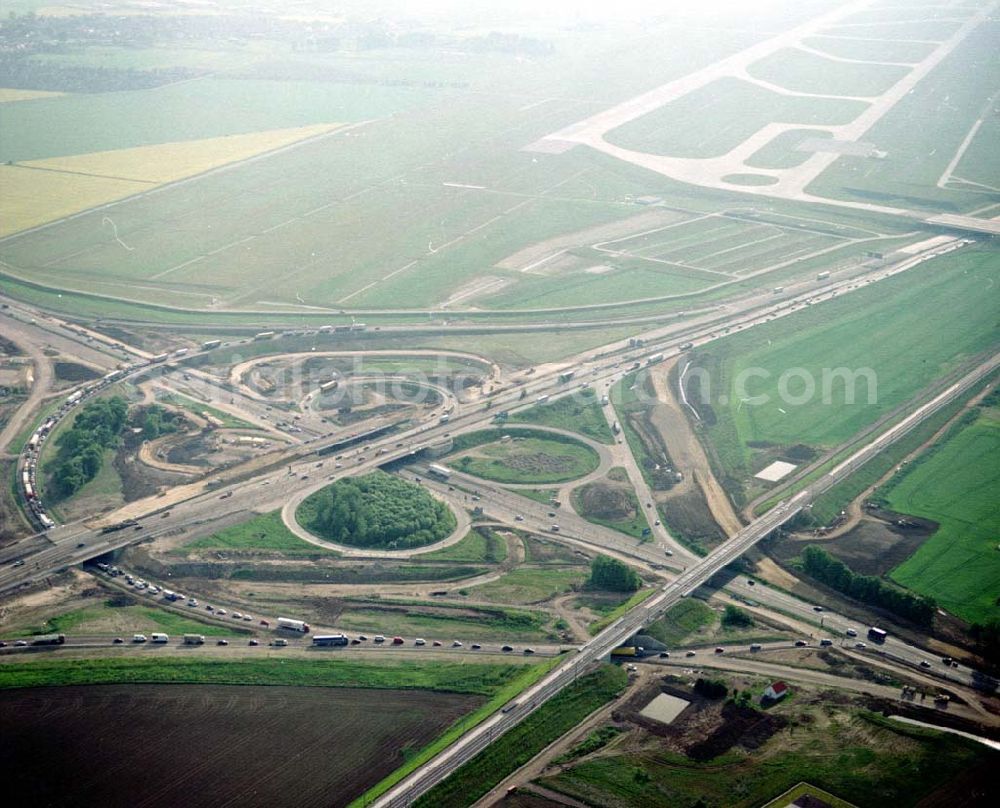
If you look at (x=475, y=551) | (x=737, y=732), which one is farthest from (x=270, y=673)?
(x=737, y=732)

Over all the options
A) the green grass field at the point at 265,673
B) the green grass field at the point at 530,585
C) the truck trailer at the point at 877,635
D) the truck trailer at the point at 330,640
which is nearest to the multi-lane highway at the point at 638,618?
the green grass field at the point at 265,673

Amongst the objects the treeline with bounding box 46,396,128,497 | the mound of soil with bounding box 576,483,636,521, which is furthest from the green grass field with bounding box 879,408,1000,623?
the treeline with bounding box 46,396,128,497

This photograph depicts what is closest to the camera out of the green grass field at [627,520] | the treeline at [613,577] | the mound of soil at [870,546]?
the treeline at [613,577]

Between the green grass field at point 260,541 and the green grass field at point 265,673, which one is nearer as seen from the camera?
the green grass field at point 265,673

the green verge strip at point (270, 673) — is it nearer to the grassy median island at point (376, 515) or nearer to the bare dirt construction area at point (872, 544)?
the grassy median island at point (376, 515)

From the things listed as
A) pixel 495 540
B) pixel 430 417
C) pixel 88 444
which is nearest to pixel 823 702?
pixel 495 540

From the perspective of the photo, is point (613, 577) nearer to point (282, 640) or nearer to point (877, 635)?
point (877, 635)

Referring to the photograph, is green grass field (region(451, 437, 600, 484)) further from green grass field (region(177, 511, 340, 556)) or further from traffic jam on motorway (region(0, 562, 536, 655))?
traffic jam on motorway (region(0, 562, 536, 655))

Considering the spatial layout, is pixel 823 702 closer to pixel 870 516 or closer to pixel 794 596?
pixel 794 596
